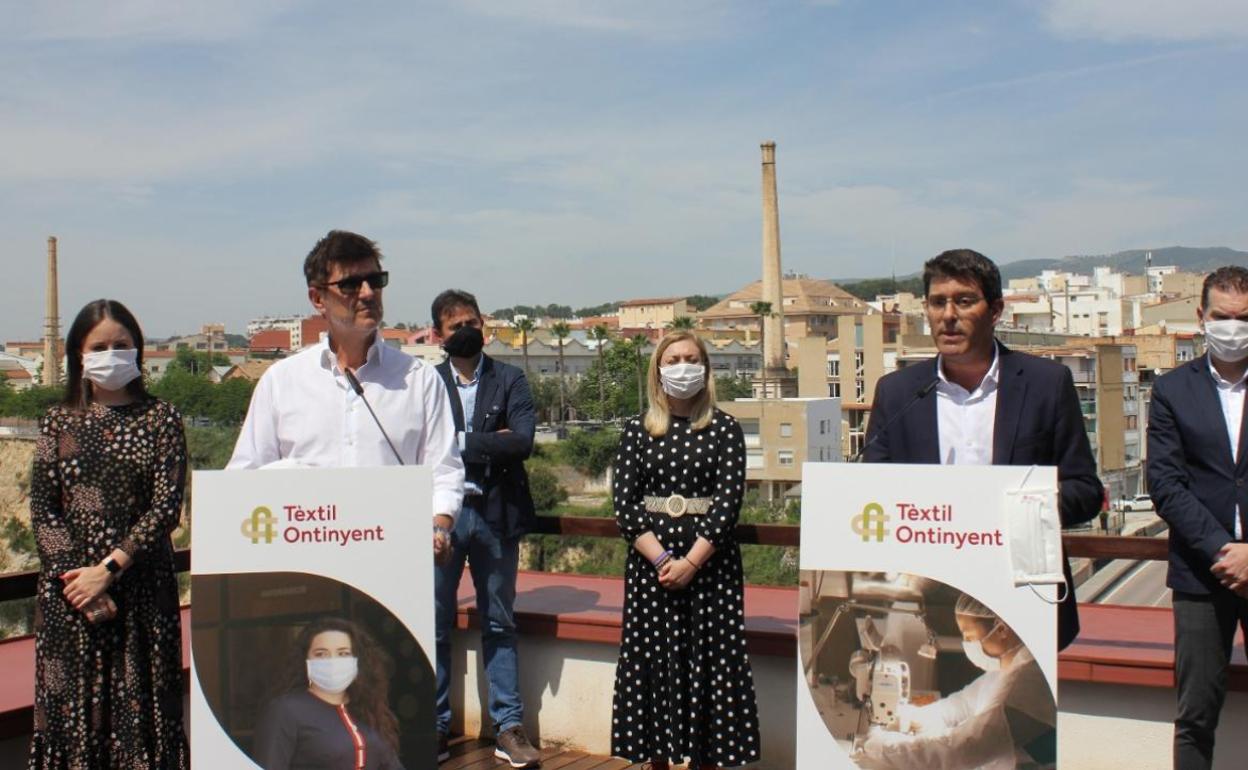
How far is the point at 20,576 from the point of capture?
3639 mm

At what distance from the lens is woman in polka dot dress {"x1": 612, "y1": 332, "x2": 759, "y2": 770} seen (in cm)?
365

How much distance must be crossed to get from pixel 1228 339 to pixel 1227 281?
0.19 meters

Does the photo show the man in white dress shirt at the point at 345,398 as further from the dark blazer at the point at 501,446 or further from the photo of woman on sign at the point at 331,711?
the dark blazer at the point at 501,446

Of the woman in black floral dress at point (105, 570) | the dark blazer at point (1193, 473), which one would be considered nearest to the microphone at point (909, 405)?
the dark blazer at point (1193, 473)

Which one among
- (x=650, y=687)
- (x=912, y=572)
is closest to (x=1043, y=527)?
(x=912, y=572)

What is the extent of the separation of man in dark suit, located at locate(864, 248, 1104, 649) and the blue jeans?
5.60 feet

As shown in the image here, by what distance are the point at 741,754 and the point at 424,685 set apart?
129 centimetres

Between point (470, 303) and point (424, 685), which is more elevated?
point (470, 303)

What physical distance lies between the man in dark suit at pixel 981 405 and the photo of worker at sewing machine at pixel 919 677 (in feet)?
1.27

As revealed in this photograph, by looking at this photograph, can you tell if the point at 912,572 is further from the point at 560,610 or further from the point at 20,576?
the point at 20,576

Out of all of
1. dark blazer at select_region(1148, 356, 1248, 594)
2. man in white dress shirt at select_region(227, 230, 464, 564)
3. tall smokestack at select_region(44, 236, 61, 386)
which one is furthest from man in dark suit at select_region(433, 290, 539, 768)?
tall smokestack at select_region(44, 236, 61, 386)

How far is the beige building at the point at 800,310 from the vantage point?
14250cm

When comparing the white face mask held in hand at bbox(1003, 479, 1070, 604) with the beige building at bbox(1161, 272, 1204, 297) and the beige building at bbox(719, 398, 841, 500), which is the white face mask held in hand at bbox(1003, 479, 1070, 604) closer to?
the beige building at bbox(719, 398, 841, 500)

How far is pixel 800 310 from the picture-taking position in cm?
14375
